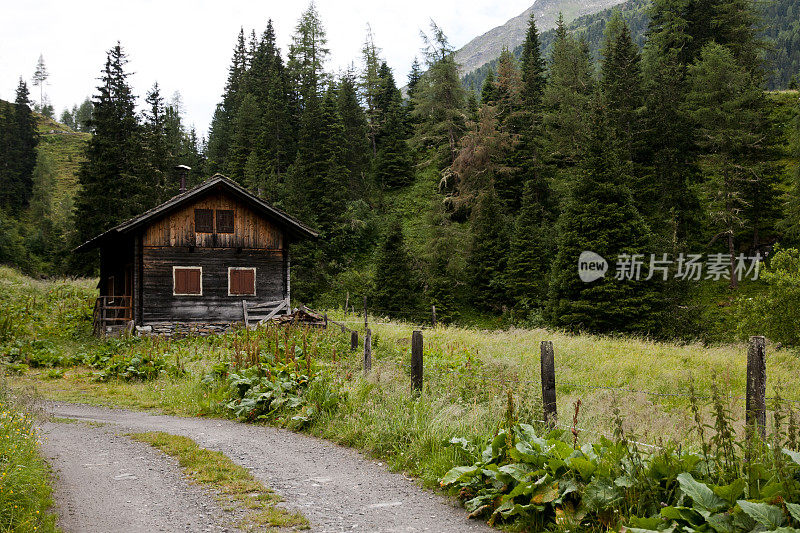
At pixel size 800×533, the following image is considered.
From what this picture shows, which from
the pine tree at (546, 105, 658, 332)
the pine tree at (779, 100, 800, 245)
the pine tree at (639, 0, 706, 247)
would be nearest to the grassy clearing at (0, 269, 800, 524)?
the pine tree at (546, 105, 658, 332)

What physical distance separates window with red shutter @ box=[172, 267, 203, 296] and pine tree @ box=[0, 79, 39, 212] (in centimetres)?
7020

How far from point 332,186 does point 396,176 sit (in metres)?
12.0

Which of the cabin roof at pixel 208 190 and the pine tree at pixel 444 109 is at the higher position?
the pine tree at pixel 444 109

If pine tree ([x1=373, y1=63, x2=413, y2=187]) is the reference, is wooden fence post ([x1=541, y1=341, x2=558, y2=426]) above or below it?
below

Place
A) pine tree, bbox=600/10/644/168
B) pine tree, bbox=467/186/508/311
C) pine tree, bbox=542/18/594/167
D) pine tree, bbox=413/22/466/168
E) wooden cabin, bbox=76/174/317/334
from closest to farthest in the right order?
1. wooden cabin, bbox=76/174/317/334
2. pine tree, bbox=467/186/508/311
3. pine tree, bbox=600/10/644/168
4. pine tree, bbox=542/18/594/167
5. pine tree, bbox=413/22/466/168

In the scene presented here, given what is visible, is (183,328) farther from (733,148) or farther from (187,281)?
(733,148)

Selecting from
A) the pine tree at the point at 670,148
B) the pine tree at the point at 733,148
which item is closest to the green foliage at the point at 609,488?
the pine tree at the point at 670,148

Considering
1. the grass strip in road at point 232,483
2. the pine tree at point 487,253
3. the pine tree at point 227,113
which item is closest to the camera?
the grass strip in road at point 232,483

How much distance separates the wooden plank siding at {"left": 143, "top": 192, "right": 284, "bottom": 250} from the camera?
2534 cm

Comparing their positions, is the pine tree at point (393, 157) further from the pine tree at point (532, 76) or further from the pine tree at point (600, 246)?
the pine tree at point (600, 246)

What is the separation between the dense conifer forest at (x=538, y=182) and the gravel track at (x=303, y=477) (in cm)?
2577

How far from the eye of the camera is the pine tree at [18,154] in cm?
8250

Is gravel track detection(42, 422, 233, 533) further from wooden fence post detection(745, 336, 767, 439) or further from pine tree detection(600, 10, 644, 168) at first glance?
pine tree detection(600, 10, 644, 168)

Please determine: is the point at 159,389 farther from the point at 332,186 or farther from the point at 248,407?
the point at 332,186
